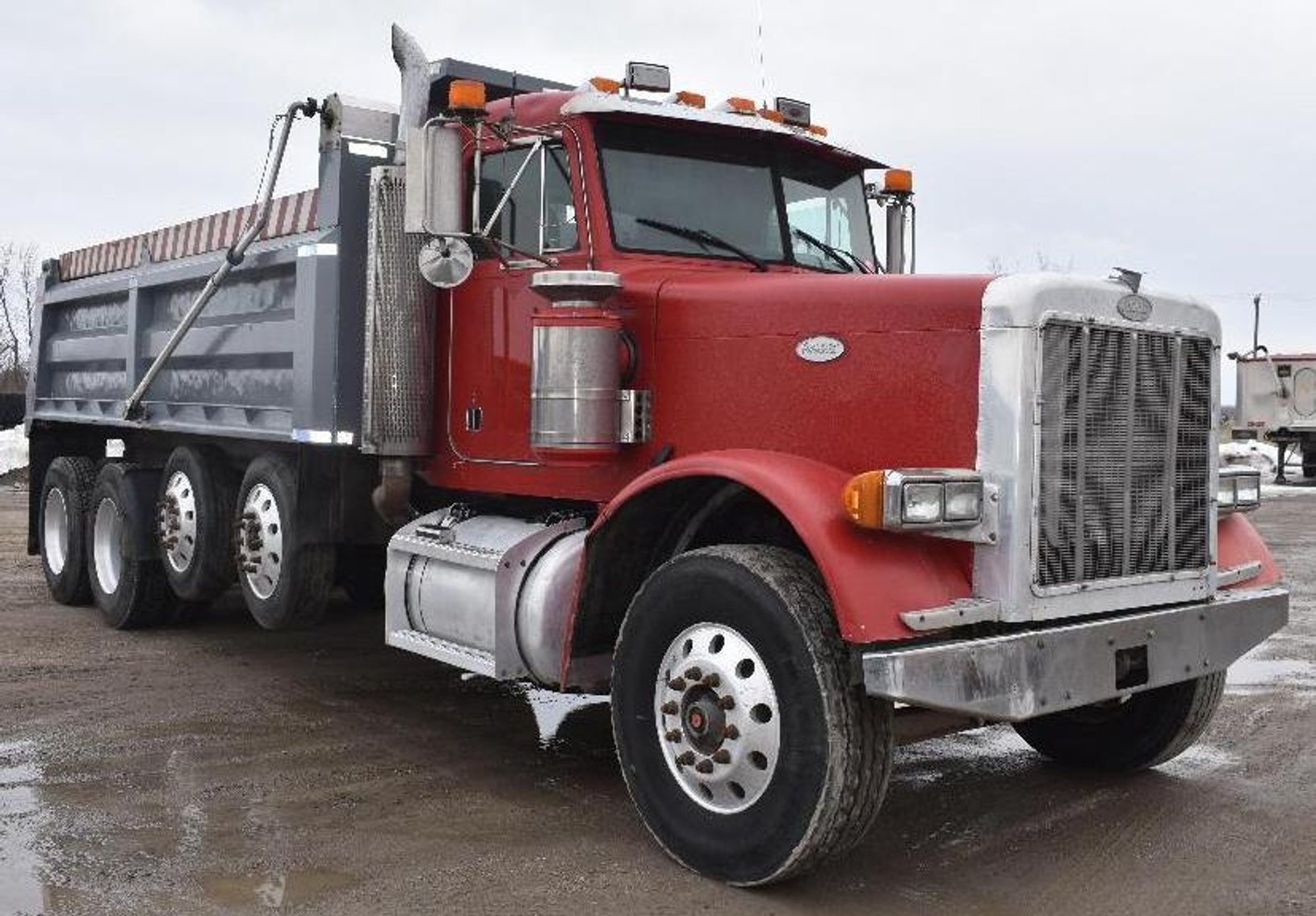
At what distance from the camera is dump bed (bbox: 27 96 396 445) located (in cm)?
652

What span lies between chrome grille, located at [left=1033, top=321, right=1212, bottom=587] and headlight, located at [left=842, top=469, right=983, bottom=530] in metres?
0.26

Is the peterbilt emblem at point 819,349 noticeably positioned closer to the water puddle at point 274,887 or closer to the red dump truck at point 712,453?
the red dump truck at point 712,453

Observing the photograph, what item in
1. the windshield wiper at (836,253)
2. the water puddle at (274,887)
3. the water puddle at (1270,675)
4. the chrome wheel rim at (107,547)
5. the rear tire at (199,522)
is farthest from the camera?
the chrome wheel rim at (107,547)

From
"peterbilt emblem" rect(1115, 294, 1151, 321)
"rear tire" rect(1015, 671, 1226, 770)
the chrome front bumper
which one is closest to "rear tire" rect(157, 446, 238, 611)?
"rear tire" rect(1015, 671, 1226, 770)

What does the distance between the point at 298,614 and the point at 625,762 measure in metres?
2.66

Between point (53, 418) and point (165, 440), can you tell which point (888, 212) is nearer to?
point (165, 440)

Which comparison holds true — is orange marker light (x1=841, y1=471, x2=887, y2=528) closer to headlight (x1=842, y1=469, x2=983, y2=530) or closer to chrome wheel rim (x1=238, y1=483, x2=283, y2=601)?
headlight (x1=842, y1=469, x2=983, y2=530)

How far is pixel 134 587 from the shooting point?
871 cm

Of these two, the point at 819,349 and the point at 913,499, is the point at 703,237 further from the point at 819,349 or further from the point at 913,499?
the point at 913,499

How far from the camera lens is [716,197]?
5777 millimetres

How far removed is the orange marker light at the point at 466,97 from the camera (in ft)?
16.9

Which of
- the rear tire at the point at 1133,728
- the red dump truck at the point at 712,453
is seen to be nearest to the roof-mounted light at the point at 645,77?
the red dump truck at the point at 712,453

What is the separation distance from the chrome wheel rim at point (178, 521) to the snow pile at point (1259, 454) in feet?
73.7

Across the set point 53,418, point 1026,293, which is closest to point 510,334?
point 1026,293
